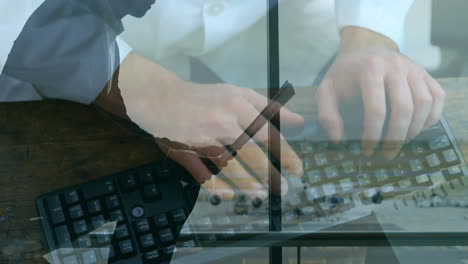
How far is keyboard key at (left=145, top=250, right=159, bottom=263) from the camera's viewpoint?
308mm

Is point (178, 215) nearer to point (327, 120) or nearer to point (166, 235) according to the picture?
point (166, 235)

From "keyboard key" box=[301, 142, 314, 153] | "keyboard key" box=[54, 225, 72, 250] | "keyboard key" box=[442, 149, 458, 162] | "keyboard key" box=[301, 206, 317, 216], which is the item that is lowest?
"keyboard key" box=[301, 206, 317, 216]

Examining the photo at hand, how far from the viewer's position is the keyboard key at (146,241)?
1.01 feet

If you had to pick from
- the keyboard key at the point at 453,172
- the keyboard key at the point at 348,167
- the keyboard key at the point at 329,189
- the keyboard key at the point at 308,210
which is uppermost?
the keyboard key at the point at 348,167

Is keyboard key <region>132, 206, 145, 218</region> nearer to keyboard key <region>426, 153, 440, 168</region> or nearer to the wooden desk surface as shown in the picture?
the wooden desk surface

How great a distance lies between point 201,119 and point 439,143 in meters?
0.19

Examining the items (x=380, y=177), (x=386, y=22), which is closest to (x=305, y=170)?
(x=380, y=177)

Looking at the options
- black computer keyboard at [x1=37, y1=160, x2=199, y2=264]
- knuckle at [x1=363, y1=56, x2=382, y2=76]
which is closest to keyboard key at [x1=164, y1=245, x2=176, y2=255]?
black computer keyboard at [x1=37, y1=160, x2=199, y2=264]

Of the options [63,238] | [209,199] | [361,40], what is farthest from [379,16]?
[63,238]

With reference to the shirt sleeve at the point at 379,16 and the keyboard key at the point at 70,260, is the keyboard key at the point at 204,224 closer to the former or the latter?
the keyboard key at the point at 70,260

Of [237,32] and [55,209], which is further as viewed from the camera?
[237,32]

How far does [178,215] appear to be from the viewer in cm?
32

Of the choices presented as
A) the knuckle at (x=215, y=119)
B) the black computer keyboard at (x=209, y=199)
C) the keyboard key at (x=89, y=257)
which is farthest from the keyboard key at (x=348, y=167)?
the keyboard key at (x=89, y=257)

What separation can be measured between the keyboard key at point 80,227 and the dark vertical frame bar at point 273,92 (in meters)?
0.14
